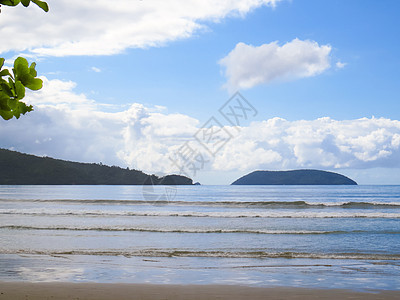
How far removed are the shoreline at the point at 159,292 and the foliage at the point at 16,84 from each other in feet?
23.7

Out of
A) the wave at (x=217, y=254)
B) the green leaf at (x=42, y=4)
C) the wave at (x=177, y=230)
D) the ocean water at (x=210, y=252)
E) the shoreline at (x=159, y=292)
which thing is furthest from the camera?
the wave at (x=177, y=230)

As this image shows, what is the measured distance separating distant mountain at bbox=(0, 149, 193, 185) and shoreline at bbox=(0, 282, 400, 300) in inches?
5238

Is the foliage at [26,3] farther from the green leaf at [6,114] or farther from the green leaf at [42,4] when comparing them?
the green leaf at [6,114]

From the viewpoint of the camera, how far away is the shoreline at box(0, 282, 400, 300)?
340 inches

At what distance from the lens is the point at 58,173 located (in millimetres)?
149500

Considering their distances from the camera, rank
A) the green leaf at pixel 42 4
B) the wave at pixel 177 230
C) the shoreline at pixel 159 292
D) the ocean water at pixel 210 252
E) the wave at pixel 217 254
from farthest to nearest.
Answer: the wave at pixel 177 230
the wave at pixel 217 254
the ocean water at pixel 210 252
the shoreline at pixel 159 292
the green leaf at pixel 42 4

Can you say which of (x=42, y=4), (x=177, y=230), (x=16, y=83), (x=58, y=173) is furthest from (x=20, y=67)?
(x=58, y=173)

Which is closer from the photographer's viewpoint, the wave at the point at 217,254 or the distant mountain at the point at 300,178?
the wave at the point at 217,254

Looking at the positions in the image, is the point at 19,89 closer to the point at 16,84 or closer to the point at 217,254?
the point at 16,84

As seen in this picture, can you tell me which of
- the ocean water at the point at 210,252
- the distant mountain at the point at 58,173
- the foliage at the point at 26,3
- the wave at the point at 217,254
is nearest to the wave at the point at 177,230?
the ocean water at the point at 210,252

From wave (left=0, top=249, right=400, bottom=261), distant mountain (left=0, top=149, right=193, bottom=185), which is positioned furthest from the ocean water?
distant mountain (left=0, top=149, right=193, bottom=185)

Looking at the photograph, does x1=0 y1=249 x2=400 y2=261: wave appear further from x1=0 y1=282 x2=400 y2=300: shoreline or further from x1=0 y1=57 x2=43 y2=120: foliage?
x1=0 y1=57 x2=43 y2=120: foliage

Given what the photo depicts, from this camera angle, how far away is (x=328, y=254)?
14.2m

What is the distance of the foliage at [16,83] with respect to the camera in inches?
82.4
